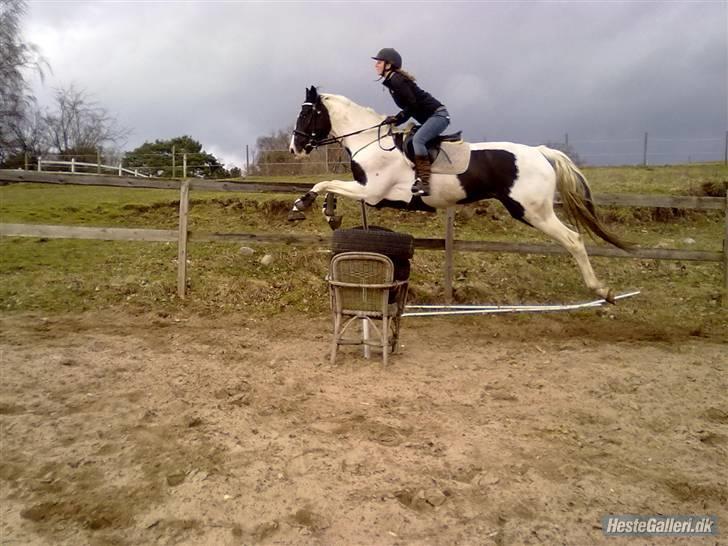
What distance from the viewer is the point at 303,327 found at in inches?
247

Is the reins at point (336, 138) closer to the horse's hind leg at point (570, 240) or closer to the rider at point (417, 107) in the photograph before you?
the rider at point (417, 107)

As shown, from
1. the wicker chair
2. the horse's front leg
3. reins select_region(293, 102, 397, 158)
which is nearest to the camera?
the wicker chair

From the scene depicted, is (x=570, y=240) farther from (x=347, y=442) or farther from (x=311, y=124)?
(x=347, y=442)

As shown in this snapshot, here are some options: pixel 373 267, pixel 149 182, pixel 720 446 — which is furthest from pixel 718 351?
pixel 149 182

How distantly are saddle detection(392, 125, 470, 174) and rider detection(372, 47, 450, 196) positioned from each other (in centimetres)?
12

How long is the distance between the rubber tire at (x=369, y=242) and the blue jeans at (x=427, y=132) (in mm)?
1360

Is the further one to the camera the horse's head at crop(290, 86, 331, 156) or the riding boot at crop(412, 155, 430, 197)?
the horse's head at crop(290, 86, 331, 156)

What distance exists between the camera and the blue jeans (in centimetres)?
569

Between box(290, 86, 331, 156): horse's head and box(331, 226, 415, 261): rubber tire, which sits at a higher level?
box(290, 86, 331, 156): horse's head

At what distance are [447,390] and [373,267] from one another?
1268mm

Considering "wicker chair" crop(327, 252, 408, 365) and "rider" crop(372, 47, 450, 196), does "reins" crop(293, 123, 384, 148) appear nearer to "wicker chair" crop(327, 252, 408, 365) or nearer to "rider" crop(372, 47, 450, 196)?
"rider" crop(372, 47, 450, 196)

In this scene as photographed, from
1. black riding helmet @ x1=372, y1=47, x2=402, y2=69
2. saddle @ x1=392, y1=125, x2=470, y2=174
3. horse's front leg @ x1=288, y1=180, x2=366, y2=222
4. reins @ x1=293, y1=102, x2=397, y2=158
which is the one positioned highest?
black riding helmet @ x1=372, y1=47, x2=402, y2=69

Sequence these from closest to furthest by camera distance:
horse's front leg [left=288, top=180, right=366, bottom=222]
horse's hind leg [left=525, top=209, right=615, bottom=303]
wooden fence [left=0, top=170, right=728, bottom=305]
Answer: horse's front leg [left=288, top=180, right=366, bottom=222] < horse's hind leg [left=525, top=209, right=615, bottom=303] < wooden fence [left=0, top=170, right=728, bottom=305]

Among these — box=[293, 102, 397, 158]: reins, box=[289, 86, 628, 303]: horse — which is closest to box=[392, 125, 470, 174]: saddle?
box=[289, 86, 628, 303]: horse
